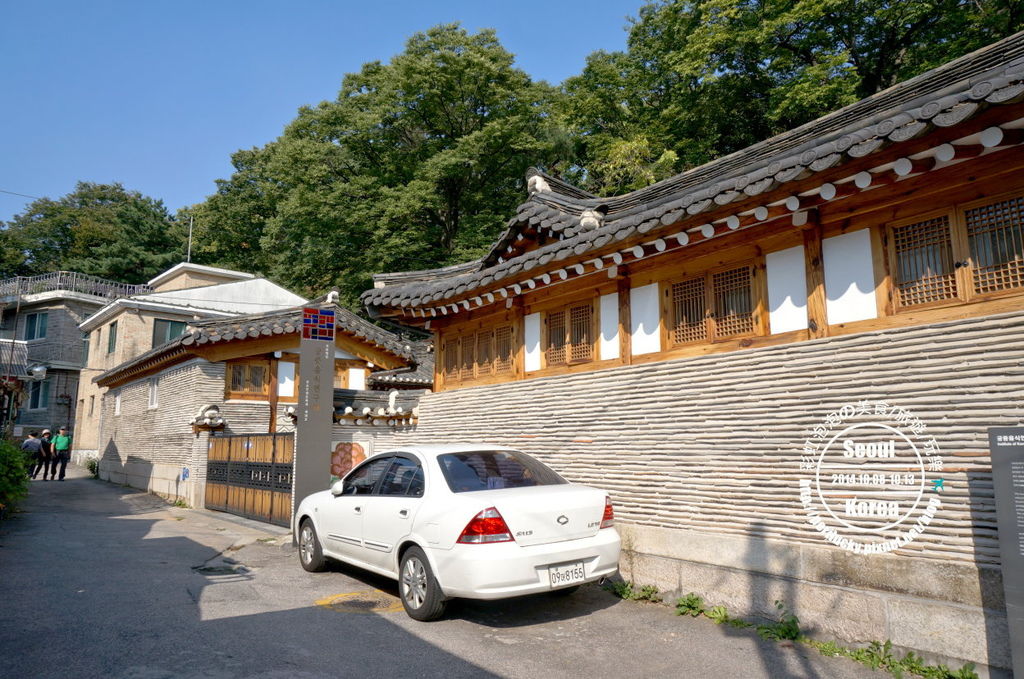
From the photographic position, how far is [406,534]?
19.9ft

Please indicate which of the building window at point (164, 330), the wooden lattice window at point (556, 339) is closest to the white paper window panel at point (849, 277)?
the wooden lattice window at point (556, 339)

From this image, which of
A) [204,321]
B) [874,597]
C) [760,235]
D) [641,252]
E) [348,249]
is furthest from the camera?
A: [348,249]

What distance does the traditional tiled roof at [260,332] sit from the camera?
14.6 metres

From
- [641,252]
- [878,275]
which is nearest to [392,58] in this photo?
[641,252]

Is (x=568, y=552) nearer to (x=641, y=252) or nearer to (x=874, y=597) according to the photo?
(x=874, y=597)

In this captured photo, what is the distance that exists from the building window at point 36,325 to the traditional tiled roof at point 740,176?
3367 cm

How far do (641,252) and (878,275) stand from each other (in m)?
2.35

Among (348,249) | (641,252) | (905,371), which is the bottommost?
(905,371)

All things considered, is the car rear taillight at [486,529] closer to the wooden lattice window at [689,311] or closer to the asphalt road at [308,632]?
the asphalt road at [308,632]

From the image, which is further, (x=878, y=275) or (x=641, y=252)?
(x=641, y=252)

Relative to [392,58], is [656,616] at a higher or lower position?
lower

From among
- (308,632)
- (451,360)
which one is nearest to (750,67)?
(451,360)

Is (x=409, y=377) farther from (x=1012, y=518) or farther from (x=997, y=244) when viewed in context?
(x=1012, y=518)

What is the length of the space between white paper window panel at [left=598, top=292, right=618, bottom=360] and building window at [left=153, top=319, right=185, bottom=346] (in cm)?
2532
